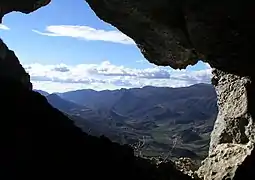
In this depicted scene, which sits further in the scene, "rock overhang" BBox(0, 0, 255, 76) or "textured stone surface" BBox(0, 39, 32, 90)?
"textured stone surface" BBox(0, 39, 32, 90)

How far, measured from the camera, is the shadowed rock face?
70.7 ft

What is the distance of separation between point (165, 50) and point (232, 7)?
11722 millimetres

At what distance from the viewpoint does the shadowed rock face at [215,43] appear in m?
21.5

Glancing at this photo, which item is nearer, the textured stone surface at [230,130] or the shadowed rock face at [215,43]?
the shadowed rock face at [215,43]

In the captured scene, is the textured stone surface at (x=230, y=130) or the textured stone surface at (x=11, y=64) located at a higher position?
the textured stone surface at (x=11, y=64)

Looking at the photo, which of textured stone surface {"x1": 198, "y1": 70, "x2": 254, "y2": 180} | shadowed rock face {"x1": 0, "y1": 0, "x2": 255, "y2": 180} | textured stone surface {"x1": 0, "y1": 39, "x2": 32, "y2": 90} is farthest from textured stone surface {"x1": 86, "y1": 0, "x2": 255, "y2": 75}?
textured stone surface {"x1": 0, "y1": 39, "x2": 32, "y2": 90}

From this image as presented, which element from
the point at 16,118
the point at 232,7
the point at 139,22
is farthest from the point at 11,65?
the point at 232,7

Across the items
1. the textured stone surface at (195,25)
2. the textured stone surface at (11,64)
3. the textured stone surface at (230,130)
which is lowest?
the textured stone surface at (230,130)

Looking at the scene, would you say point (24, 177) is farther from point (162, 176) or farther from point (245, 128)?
point (245, 128)

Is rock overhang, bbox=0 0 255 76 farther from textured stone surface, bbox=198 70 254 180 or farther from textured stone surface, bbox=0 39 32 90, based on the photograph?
textured stone surface, bbox=198 70 254 180

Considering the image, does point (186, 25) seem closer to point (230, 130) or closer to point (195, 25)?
point (195, 25)

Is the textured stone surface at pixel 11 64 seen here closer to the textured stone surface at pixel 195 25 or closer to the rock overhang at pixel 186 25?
the rock overhang at pixel 186 25

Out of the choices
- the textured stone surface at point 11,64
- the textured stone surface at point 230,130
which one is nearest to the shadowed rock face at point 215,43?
the textured stone surface at point 230,130

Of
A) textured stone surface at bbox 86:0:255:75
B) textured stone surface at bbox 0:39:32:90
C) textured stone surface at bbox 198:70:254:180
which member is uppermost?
textured stone surface at bbox 86:0:255:75
